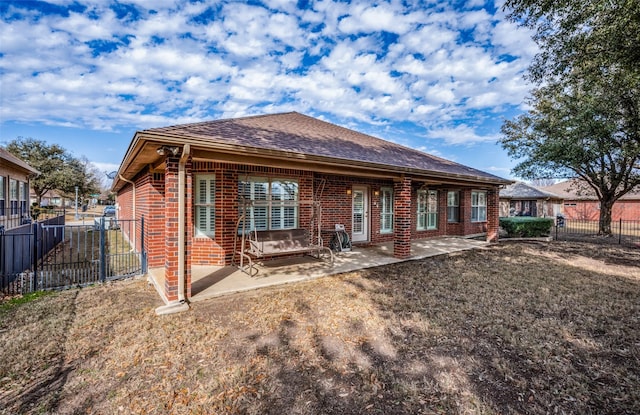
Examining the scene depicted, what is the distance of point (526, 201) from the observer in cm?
2534

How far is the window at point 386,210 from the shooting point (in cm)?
1045

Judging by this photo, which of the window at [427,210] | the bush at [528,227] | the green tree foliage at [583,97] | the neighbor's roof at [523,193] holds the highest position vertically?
the green tree foliage at [583,97]

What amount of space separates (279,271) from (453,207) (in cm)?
1036

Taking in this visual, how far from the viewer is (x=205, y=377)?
2.73 metres

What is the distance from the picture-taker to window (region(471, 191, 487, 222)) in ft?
46.3

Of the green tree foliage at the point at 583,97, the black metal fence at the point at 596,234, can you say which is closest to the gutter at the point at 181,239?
the green tree foliage at the point at 583,97

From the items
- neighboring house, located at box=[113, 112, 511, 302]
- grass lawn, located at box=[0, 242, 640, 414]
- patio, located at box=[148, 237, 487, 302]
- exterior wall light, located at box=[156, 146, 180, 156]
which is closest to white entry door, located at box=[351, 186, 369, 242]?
neighboring house, located at box=[113, 112, 511, 302]

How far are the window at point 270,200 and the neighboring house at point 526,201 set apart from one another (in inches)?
938

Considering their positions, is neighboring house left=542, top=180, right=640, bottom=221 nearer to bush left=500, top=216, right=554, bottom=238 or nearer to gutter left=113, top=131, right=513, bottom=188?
bush left=500, top=216, right=554, bottom=238

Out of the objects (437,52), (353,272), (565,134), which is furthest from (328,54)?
(565,134)

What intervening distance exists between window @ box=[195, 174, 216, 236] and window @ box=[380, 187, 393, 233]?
20.1 ft

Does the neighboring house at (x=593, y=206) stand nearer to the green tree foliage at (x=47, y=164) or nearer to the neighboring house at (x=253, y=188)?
the neighboring house at (x=253, y=188)

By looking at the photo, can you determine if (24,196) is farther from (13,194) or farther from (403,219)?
(403,219)

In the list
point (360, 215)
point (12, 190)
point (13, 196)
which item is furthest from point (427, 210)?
point (13, 196)
